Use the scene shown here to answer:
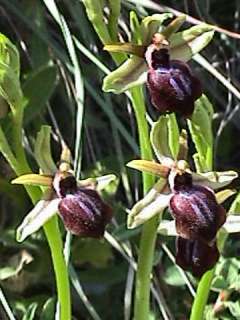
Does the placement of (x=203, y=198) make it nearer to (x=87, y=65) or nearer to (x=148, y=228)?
(x=148, y=228)

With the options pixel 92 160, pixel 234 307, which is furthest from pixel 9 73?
pixel 92 160

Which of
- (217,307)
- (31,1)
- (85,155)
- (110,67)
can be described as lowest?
(217,307)

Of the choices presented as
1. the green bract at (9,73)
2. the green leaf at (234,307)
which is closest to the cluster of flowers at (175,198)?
the green bract at (9,73)

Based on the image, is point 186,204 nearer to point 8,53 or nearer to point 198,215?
point 198,215

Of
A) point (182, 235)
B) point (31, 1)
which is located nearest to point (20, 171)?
point (182, 235)

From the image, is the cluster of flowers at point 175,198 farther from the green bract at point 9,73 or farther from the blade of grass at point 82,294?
Answer: the blade of grass at point 82,294

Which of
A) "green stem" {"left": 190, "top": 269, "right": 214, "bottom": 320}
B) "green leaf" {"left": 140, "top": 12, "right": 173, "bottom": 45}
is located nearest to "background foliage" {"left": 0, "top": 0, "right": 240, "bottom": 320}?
"green stem" {"left": 190, "top": 269, "right": 214, "bottom": 320}
